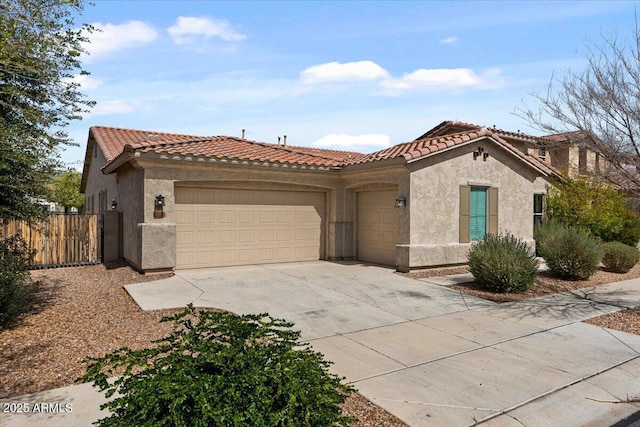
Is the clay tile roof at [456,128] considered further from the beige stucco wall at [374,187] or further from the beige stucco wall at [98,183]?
the beige stucco wall at [98,183]

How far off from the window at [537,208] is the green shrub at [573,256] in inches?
171

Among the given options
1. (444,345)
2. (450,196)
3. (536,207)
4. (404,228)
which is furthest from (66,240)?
(536,207)

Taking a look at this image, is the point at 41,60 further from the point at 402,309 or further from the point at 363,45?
the point at 363,45

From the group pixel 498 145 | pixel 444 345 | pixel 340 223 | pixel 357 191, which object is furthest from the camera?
pixel 357 191

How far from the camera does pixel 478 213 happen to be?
13.5 metres

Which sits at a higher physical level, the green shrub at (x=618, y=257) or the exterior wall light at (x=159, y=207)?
the exterior wall light at (x=159, y=207)

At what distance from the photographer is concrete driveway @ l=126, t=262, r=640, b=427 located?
4258 mm

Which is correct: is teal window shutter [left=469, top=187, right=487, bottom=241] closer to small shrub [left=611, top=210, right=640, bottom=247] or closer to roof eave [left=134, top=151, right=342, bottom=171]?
roof eave [left=134, top=151, right=342, bottom=171]

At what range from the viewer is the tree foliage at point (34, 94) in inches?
232

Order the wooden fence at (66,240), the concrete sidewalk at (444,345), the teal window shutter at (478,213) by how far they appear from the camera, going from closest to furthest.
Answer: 1. the concrete sidewalk at (444,345)
2. the wooden fence at (66,240)
3. the teal window shutter at (478,213)

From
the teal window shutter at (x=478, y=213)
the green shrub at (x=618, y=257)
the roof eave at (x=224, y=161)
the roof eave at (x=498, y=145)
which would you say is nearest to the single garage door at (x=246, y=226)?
the roof eave at (x=224, y=161)

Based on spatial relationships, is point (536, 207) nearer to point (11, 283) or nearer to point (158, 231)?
point (158, 231)

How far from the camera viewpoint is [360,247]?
1459cm

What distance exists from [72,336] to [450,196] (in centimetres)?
1025
